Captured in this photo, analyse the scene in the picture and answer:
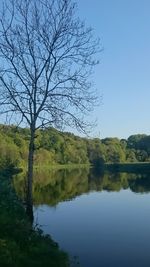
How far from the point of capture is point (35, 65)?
21.6 meters

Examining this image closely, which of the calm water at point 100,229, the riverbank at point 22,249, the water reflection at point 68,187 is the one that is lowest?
the calm water at point 100,229

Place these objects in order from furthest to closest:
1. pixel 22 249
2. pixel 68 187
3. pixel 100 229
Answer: pixel 68 187 < pixel 100 229 < pixel 22 249

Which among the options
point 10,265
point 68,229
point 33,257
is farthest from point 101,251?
point 10,265

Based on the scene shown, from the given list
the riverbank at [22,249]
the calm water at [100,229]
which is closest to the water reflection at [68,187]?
the calm water at [100,229]

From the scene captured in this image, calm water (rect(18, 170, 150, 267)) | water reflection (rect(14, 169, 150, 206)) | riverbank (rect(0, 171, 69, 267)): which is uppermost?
water reflection (rect(14, 169, 150, 206))

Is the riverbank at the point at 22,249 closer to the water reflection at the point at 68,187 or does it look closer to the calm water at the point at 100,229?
the calm water at the point at 100,229

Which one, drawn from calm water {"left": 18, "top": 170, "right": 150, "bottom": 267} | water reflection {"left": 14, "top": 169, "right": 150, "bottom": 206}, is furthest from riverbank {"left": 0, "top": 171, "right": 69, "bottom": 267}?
water reflection {"left": 14, "top": 169, "right": 150, "bottom": 206}

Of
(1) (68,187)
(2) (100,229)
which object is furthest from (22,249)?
(1) (68,187)

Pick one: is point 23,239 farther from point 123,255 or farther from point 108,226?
point 108,226

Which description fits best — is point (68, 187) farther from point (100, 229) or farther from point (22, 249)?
point (22, 249)

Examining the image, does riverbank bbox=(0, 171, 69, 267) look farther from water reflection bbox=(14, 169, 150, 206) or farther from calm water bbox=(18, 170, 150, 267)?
water reflection bbox=(14, 169, 150, 206)

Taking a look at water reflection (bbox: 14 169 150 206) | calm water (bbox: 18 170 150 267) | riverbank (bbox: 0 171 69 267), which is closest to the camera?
riverbank (bbox: 0 171 69 267)

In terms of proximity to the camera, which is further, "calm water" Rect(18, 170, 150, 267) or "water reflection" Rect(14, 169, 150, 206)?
"water reflection" Rect(14, 169, 150, 206)

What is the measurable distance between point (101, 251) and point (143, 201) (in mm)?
20930
